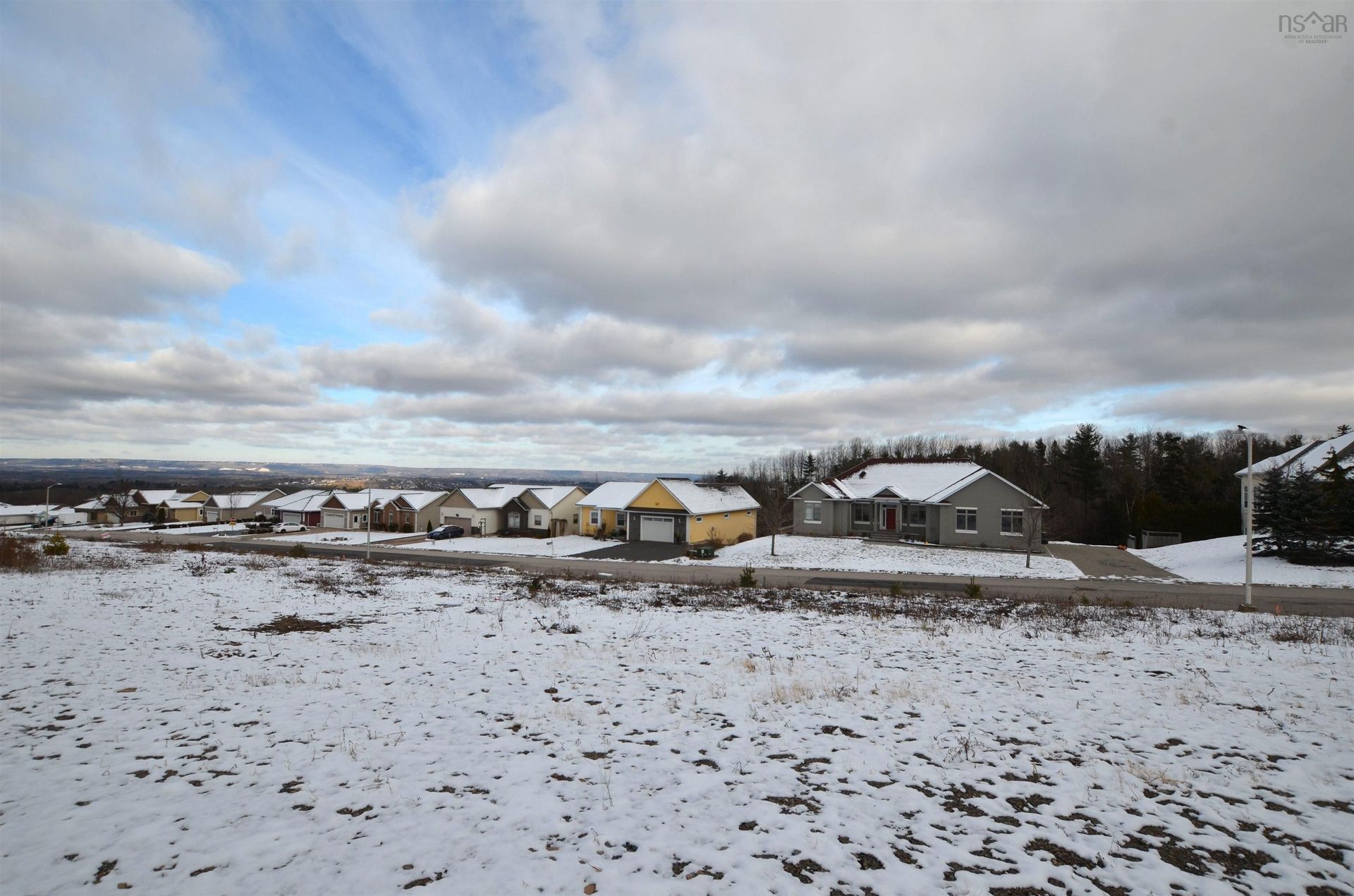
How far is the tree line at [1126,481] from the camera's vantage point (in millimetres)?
43031

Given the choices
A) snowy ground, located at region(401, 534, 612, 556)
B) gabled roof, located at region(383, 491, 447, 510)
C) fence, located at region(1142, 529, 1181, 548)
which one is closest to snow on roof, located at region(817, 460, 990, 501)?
fence, located at region(1142, 529, 1181, 548)

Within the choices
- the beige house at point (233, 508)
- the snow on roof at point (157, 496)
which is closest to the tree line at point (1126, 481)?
the beige house at point (233, 508)

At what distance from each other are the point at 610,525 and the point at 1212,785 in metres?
48.8

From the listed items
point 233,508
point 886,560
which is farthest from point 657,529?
point 233,508

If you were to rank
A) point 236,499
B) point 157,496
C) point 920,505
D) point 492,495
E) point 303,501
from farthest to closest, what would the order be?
1. point 157,496
2. point 236,499
3. point 303,501
4. point 492,495
5. point 920,505

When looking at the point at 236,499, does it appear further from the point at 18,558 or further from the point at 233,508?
the point at 18,558

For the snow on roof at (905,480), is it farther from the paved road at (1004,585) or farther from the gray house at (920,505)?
the paved road at (1004,585)

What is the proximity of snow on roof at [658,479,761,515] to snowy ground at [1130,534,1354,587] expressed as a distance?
2831 cm

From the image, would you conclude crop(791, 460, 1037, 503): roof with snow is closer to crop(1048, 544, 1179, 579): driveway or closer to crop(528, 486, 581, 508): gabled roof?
crop(1048, 544, 1179, 579): driveway

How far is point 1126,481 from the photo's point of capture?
6006 centimetres

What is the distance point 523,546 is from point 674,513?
515 inches

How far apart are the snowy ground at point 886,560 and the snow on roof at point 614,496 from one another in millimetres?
13942

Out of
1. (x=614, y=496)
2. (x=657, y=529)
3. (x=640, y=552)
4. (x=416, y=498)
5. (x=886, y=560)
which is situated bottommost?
(x=640, y=552)

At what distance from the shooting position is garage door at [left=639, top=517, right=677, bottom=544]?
47.8m
